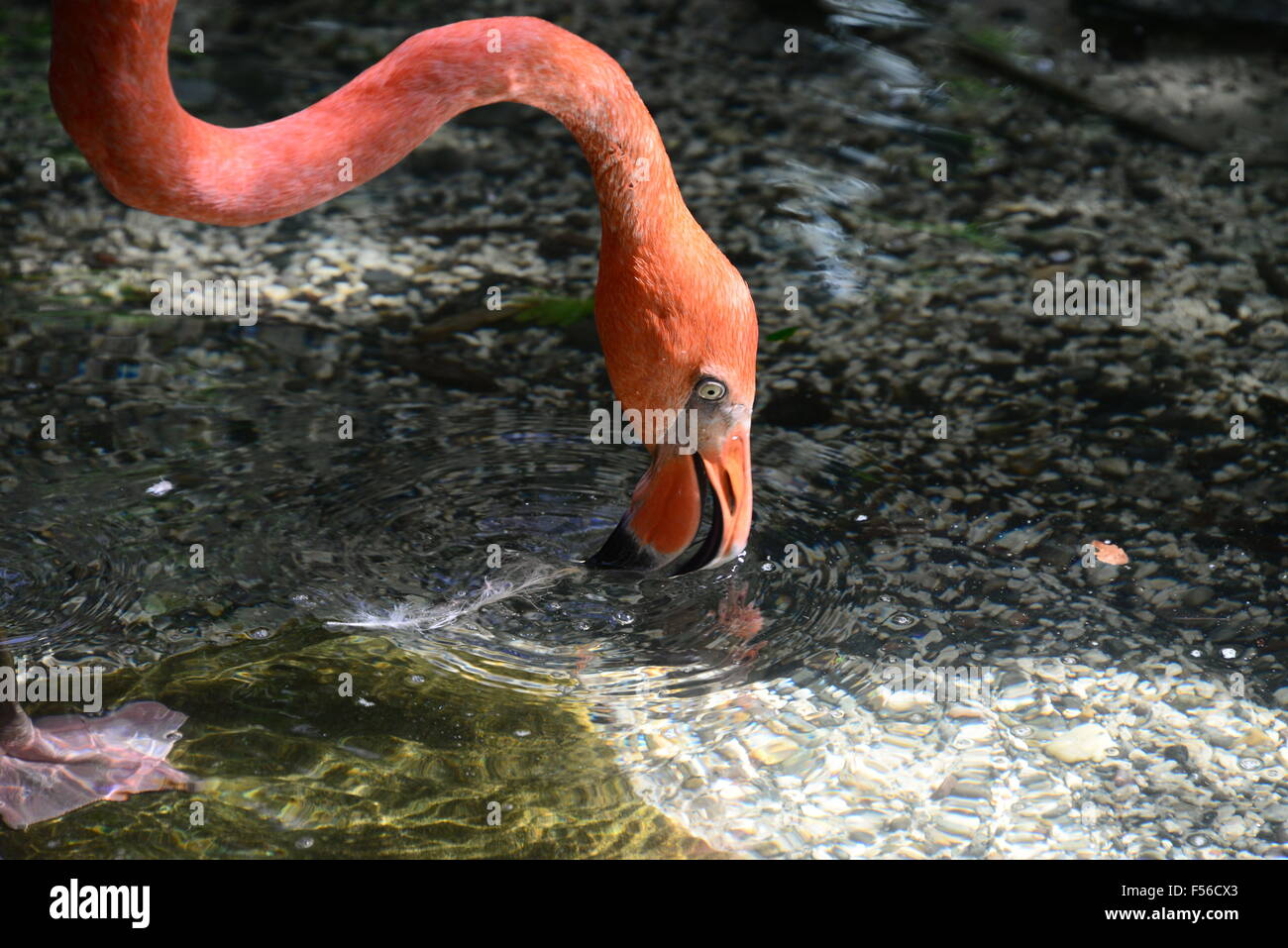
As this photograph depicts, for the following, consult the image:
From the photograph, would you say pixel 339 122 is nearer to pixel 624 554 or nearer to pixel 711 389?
pixel 711 389

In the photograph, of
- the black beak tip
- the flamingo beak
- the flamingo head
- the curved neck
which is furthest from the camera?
the black beak tip

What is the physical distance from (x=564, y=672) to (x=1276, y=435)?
258cm

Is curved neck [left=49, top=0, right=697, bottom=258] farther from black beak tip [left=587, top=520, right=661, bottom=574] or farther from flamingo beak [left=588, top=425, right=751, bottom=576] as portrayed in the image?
black beak tip [left=587, top=520, right=661, bottom=574]

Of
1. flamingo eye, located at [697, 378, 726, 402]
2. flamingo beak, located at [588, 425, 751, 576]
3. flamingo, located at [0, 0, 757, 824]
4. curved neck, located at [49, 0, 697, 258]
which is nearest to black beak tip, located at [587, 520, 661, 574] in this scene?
flamingo beak, located at [588, 425, 751, 576]

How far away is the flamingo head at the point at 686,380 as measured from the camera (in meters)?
3.43

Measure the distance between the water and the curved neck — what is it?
1.12m

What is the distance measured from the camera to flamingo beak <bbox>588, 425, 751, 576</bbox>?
3.63 meters

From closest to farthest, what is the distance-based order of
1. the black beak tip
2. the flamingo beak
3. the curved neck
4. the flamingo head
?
the curved neck → the flamingo head → the flamingo beak → the black beak tip

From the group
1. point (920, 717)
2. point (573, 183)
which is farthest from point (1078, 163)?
point (920, 717)

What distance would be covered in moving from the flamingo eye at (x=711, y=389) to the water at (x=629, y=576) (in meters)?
0.74

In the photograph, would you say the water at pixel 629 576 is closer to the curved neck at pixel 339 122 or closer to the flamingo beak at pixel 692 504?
the flamingo beak at pixel 692 504

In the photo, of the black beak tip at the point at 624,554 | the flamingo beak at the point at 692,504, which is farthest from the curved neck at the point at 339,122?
the black beak tip at the point at 624,554

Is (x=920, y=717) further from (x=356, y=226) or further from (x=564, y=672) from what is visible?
(x=356, y=226)

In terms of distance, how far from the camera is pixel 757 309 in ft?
17.9
